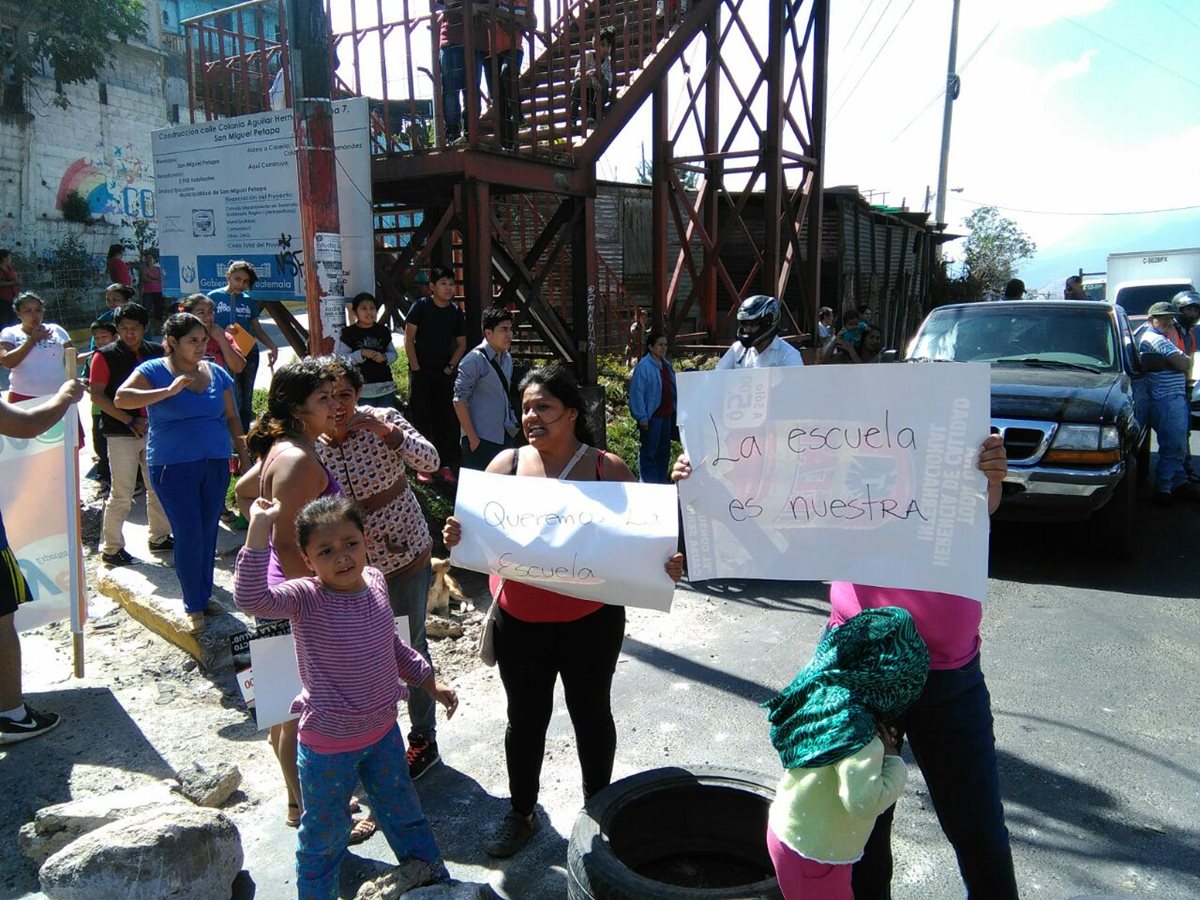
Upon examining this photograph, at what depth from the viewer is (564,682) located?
10.5ft

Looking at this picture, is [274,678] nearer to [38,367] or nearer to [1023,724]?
[1023,724]

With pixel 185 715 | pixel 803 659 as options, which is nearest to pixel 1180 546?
pixel 803 659

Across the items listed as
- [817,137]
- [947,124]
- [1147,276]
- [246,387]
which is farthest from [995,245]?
[246,387]

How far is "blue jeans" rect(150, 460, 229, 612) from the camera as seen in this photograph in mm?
4895

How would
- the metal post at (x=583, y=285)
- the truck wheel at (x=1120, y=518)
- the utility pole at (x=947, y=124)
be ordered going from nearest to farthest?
the truck wheel at (x=1120, y=518) → the metal post at (x=583, y=285) → the utility pole at (x=947, y=124)

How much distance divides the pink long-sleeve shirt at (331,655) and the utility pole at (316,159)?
2.42 metres

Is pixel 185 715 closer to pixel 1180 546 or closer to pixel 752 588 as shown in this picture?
pixel 752 588

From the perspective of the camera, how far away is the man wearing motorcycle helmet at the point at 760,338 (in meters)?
5.20

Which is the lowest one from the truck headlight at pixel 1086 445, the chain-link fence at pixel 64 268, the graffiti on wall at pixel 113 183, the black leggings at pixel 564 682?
the black leggings at pixel 564 682

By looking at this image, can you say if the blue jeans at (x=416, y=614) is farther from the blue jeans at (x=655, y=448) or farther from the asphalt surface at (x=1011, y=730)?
the blue jeans at (x=655, y=448)

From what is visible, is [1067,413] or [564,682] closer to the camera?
[564,682]

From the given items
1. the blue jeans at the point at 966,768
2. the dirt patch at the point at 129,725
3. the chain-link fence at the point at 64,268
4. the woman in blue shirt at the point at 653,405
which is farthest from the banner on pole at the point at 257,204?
the chain-link fence at the point at 64,268

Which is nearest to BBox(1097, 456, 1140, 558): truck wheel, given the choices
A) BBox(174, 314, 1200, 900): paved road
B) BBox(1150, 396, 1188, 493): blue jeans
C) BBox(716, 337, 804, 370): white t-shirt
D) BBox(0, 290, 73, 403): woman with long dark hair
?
BBox(174, 314, 1200, 900): paved road

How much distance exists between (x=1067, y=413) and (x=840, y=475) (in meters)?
4.73
